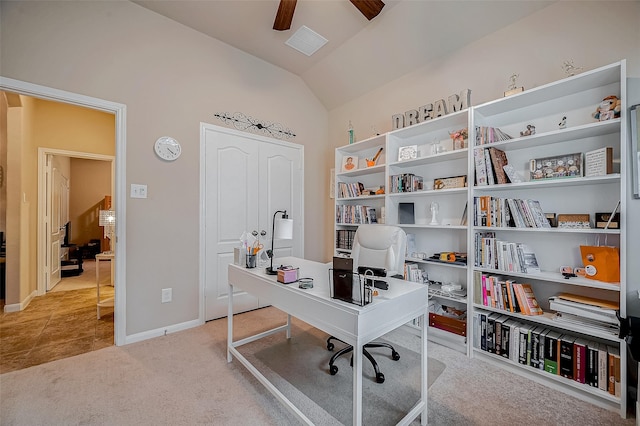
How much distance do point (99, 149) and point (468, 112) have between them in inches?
196

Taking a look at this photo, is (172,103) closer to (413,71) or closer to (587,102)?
(413,71)

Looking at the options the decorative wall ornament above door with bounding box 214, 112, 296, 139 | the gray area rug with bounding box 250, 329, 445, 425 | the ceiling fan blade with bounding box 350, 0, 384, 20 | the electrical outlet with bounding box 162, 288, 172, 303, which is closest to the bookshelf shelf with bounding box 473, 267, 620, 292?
the gray area rug with bounding box 250, 329, 445, 425

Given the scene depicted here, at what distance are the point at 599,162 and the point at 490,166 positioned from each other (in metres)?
0.62

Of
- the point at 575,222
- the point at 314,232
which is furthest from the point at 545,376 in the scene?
the point at 314,232

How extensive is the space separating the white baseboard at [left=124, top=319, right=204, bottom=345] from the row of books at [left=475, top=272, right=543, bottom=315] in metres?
2.83

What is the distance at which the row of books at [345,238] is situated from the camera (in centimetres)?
336

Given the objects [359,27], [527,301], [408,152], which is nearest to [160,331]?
[408,152]

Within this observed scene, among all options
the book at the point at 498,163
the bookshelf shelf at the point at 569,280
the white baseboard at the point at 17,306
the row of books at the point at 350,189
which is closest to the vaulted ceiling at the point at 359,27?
the book at the point at 498,163

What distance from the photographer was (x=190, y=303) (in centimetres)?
282

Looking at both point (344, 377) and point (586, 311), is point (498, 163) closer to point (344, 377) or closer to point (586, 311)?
point (586, 311)

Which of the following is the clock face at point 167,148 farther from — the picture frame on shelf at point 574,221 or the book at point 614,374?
the book at point 614,374

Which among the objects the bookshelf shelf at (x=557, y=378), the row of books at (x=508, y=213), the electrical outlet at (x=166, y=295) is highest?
the row of books at (x=508, y=213)

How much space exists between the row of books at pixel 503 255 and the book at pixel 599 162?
67 cm

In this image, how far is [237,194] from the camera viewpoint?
3201 mm
